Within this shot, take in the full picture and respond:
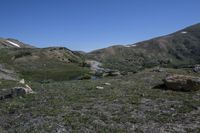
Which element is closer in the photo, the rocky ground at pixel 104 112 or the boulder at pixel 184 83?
the rocky ground at pixel 104 112

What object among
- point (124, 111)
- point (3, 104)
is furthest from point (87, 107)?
point (3, 104)

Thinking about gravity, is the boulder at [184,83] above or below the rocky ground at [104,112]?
above

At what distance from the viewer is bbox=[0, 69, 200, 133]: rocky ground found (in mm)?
22031

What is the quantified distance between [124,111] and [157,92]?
10.8 metres

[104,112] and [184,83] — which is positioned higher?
[184,83]

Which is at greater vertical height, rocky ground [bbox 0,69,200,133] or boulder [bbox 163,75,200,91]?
boulder [bbox 163,75,200,91]

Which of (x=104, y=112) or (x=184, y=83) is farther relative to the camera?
(x=184, y=83)

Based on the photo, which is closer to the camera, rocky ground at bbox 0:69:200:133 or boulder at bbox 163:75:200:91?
rocky ground at bbox 0:69:200:133

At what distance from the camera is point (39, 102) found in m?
31.6

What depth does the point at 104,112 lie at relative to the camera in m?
26.4

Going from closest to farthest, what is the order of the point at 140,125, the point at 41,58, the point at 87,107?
the point at 140,125
the point at 87,107
the point at 41,58

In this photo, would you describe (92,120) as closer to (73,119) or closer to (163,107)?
(73,119)

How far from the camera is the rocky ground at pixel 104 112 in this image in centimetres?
2203

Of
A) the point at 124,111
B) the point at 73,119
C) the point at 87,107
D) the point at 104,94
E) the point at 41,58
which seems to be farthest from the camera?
the point at 41,58
